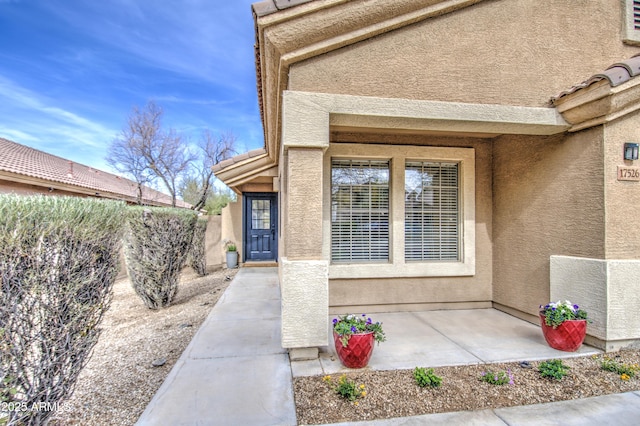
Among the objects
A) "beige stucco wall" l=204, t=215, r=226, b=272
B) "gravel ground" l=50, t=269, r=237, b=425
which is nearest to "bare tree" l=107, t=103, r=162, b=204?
"beige stucco wall" l=204, t=215, r=226, b=272

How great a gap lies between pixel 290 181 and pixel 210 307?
4574 millimetres

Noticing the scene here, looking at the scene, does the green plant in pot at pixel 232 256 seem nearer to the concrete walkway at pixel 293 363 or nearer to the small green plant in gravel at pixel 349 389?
the concrete walkway at pixel 293 363

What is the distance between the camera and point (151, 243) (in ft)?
22.9

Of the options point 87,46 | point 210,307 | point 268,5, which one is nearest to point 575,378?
point 268,5

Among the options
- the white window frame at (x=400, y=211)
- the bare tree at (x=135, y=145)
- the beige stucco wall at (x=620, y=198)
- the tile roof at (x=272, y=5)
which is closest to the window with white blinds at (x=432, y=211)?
the white window frame at (x=400, y=211)

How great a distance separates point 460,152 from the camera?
6125 mm

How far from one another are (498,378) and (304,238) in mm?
2809

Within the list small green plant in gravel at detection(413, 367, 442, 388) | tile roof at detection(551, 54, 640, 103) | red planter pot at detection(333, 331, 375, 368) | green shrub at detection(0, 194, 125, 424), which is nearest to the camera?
green shrub at detection(0, 194, 125, 424)

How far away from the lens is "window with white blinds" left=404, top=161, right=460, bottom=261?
20.4 feet

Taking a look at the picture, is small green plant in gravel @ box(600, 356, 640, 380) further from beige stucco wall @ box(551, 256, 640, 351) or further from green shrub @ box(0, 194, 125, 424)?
green shrub @ box(0, 194, 125, 424)

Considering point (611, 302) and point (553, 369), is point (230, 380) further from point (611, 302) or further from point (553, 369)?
point (611, 302)

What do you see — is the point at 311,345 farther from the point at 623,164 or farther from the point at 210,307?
the point at 623,164

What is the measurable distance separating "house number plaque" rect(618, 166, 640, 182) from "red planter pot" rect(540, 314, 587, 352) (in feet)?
6.97

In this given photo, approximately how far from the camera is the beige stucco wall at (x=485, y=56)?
420 centimetres
